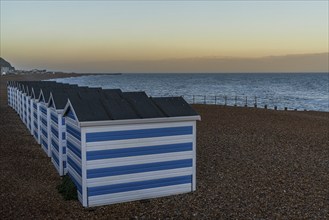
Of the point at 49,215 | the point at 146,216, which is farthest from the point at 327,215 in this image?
the point at 49,215

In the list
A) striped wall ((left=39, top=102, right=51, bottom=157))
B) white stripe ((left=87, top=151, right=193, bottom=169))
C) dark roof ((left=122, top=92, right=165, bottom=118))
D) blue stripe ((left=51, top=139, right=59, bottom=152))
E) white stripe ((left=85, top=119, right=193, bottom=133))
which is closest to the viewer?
white stripe ((left=85, top=119, right=193, bottom=133))

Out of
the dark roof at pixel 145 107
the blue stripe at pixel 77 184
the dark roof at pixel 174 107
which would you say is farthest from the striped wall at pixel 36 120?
the dark roof at pixel 174 107

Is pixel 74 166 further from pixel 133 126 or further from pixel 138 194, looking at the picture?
pixel 133 126

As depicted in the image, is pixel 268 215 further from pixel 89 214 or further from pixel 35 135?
pixel 35 135

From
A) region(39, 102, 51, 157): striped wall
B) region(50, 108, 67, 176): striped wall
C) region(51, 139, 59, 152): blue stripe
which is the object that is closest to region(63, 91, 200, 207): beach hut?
region(50, 108, 67, 176): striped wall

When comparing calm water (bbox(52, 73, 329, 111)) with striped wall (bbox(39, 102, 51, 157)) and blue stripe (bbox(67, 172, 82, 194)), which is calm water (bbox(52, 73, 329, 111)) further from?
blue stripe (bbox(67, 172, 82, 194))

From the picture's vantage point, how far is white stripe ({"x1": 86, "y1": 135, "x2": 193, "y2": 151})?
26.3 ft

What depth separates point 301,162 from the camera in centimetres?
1255

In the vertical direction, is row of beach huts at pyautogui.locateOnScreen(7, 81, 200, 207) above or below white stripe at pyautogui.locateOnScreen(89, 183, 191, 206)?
above

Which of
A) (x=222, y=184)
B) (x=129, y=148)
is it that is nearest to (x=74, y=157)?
(x=129, y=148)

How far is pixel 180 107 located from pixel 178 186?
1914mm

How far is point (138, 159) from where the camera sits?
28.0ft

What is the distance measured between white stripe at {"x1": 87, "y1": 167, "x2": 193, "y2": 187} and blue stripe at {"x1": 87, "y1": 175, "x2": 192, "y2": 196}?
0.23 feet

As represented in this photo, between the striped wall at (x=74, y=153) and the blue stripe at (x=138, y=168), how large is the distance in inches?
15.0
